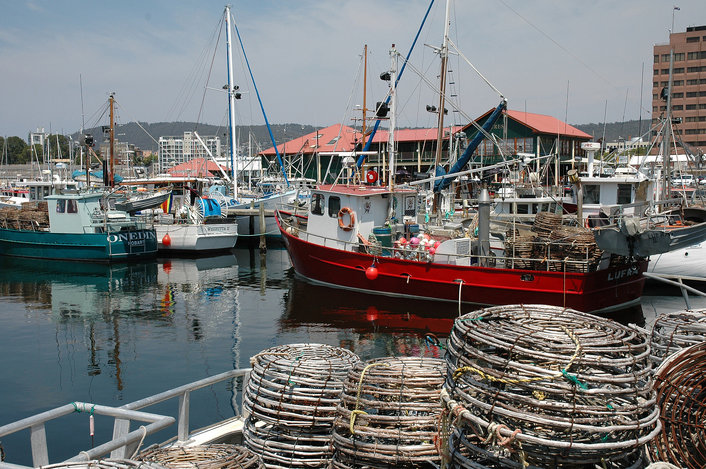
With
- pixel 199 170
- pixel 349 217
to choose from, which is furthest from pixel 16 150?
pixel 349 217

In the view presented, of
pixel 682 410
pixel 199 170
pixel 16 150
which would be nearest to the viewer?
pixel 682 410

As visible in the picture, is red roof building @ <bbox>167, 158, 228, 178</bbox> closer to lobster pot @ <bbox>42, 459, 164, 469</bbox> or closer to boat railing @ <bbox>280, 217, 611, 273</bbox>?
boat railing @ <bbox>280, 217, 611, 273</bbox>

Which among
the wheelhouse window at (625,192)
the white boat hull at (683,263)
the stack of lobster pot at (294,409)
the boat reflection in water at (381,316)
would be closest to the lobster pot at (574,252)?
the boat reflection in water at (381,316)

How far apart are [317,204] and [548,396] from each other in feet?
55.9

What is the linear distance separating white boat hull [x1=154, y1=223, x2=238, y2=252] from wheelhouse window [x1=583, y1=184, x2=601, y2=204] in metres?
16.9

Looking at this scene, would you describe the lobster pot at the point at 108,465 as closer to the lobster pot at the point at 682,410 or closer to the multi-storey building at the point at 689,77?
the lobster pot at the point at 682,410

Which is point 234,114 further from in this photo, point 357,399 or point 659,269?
point 357,399

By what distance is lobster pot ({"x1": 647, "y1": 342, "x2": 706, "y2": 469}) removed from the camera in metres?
3.94

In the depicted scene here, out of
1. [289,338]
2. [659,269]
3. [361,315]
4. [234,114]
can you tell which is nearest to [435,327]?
[361,315]

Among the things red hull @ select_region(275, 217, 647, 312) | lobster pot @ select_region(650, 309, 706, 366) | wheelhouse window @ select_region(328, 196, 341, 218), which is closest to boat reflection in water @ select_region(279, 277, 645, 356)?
red hull @ select_region(275, 217, 647, 312)

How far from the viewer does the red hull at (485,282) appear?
15.7 metres

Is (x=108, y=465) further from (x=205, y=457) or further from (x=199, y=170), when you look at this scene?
(x=199, y=170)

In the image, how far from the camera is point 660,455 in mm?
3896

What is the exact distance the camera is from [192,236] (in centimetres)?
2883
